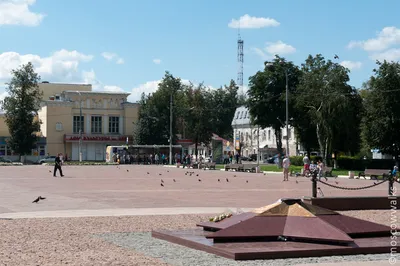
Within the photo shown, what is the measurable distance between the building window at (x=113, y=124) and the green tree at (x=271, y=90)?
37087mm

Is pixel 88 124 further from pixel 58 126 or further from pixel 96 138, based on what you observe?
pixel 58 126

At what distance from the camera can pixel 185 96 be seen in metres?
112

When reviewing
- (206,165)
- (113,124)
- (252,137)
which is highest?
(113,124)

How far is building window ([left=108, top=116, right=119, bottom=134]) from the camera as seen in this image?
108125mm

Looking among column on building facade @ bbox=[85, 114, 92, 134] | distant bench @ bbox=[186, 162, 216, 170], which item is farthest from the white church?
distant bench @ bbox=[186, 162, 216, 170]

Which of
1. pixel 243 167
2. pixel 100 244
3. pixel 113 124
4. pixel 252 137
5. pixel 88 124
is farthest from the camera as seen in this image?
pixel 252 137

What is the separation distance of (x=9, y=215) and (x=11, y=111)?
80.1 metres

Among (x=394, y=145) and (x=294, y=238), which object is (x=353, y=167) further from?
(x=294, y=238)

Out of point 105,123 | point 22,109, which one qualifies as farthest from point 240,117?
point 22,109

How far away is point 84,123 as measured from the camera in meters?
106

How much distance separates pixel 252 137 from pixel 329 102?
189 ft

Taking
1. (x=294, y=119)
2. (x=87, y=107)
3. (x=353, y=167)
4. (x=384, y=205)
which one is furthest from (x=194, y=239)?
(x=87, y=107)

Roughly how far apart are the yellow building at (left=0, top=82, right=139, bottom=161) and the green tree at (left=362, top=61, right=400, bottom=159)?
52.6 meters

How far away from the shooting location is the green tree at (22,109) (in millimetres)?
94250
